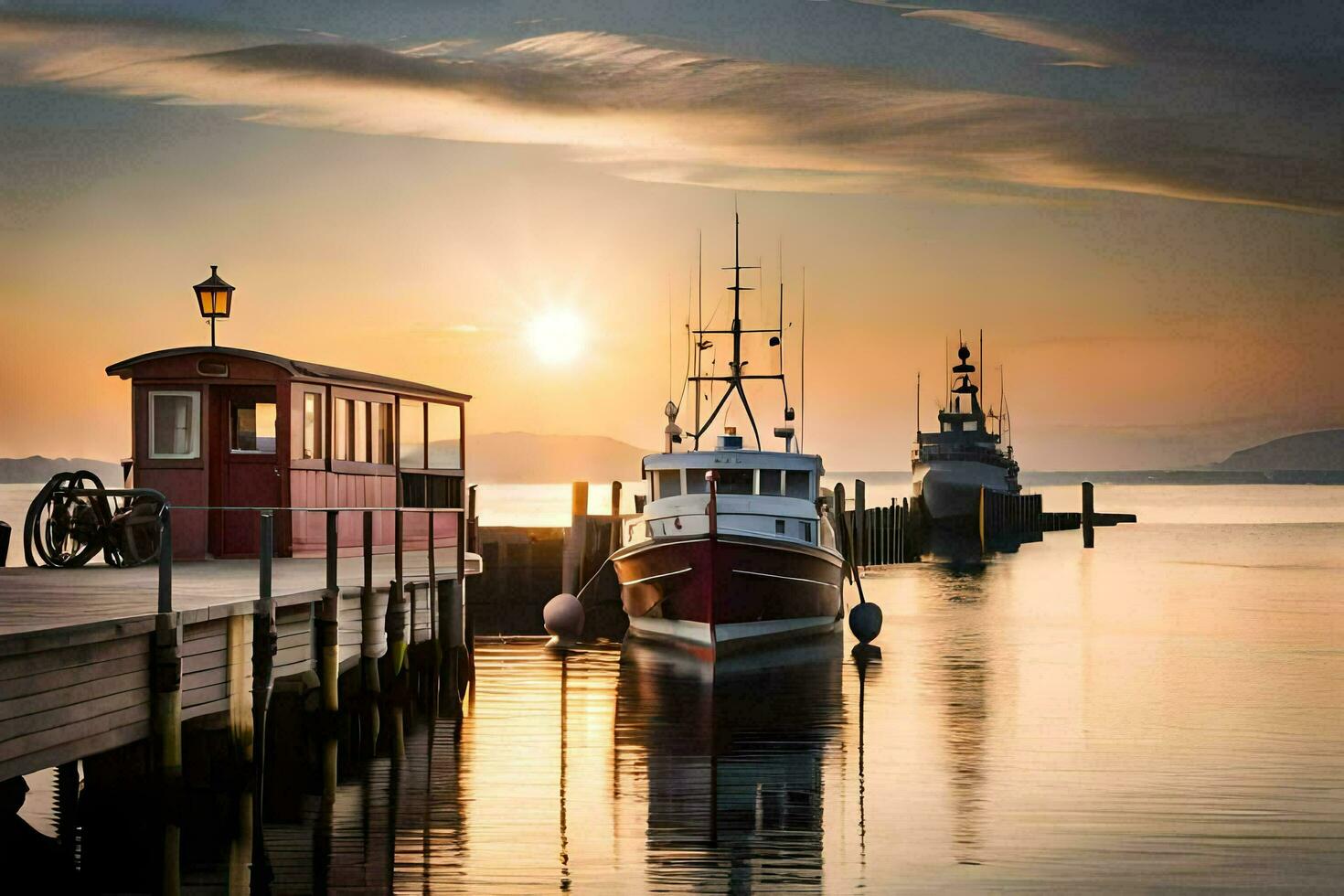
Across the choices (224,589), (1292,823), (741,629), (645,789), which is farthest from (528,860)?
(741,629)

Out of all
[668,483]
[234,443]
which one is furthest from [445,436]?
[234,443]

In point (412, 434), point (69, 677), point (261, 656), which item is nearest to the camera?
point (69, 677)

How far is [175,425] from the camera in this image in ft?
65.6

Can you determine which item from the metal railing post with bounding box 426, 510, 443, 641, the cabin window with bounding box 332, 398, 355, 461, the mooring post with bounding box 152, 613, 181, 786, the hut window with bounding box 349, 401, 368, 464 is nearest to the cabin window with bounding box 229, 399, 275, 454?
the cabin window with bounding box 332, 398, 355, 461

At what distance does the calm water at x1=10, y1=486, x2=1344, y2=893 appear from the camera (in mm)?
11188

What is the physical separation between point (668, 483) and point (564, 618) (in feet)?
9.95

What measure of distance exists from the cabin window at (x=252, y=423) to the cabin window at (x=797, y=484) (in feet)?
30.2

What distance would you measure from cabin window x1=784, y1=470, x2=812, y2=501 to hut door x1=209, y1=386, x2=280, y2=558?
922cm

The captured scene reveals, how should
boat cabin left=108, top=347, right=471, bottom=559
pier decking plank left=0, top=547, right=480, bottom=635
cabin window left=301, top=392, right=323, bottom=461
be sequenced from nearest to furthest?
pier decking plank left=0, top=547, right=480, bottom=635 → boat cabin left=108, top=347, right=471, bottom=559 → cabin window left=301, top=392, right=323, bottom=461

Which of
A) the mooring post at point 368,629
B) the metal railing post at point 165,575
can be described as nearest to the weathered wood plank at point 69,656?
the metal railing post at point 165,575

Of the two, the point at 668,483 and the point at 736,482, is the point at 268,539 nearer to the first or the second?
the point at 736,482

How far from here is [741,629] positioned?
24.6m

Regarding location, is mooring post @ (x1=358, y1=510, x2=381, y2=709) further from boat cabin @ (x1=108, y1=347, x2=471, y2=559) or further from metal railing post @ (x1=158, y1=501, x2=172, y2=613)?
metal railing post @ (x1=158, y1=501, x2=172, y2=613)

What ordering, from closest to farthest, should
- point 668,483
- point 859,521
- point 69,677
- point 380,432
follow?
1. point 69,677
2. point 380,432
3. point 668,483
4. point 859,521
